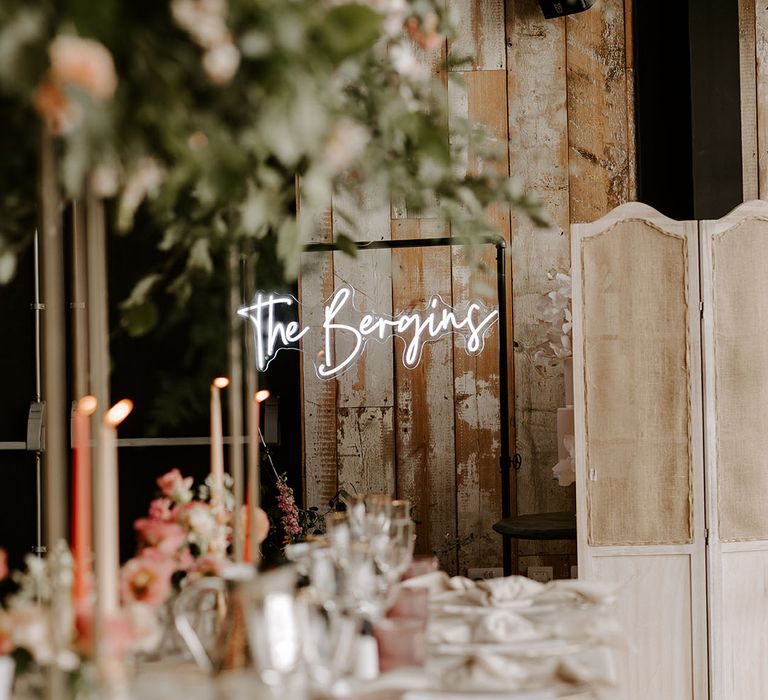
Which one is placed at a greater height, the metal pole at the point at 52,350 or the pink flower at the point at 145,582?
the metal pole at the point at 52,350

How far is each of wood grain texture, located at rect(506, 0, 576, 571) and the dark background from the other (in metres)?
0.39

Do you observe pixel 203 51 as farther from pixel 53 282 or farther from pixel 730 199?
pixel 730 199

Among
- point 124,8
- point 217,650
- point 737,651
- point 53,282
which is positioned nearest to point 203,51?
point 124,8

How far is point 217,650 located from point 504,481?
9.41 ft

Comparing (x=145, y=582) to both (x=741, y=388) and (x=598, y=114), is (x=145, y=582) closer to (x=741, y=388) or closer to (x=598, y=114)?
(x=741, y=388)

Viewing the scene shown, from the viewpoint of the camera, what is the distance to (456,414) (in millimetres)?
4543

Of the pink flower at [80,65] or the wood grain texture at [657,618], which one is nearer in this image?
the pink flower at [80,65]

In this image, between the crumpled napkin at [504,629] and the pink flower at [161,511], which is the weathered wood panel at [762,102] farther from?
the pink flower at [161,511]

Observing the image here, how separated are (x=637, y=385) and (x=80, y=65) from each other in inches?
111

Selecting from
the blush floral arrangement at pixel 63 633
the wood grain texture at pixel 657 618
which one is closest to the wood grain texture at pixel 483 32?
the wood grain texture at pixel 657 618

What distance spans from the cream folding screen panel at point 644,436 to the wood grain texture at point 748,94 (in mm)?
1442

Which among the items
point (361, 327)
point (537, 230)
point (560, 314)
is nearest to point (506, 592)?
point (560, 314)

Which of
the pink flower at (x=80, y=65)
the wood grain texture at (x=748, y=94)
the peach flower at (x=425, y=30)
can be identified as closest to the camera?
the pink flower at (x=80, y=65)

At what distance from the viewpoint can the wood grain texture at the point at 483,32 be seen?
462cm
